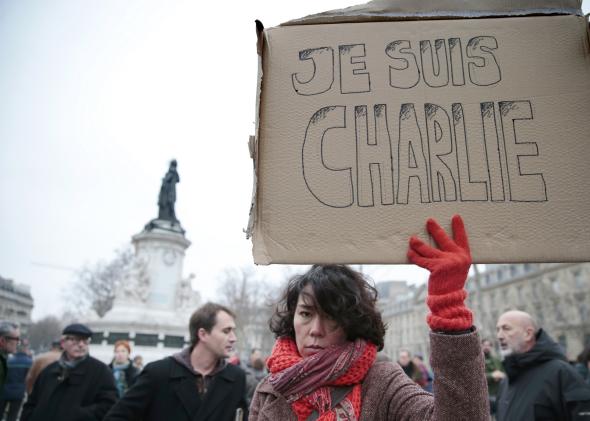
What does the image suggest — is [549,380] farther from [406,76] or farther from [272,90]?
[272,90]

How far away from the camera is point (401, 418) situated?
1498mm

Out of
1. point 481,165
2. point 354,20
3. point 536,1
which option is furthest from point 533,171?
point 354,20

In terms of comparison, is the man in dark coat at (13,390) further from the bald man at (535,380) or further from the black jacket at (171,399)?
the bald man at (535,380)

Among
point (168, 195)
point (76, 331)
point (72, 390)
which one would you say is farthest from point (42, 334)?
point (72, 390)

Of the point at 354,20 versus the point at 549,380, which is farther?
the point at 549,380

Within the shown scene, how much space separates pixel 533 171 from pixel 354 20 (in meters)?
0.92

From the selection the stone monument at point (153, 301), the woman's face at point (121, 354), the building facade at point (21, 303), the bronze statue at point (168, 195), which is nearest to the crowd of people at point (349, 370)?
the woman's face at point (121, 354)

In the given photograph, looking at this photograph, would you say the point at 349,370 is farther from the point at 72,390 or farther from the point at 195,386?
the point at 72,390

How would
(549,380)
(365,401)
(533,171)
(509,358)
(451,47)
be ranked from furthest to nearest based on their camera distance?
1. (509,358)
2. (549,380)
3. (451,47)
4. (365,401)
5. (533,171)

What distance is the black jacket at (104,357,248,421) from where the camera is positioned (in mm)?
3086

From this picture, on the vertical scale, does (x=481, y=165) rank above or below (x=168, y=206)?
below

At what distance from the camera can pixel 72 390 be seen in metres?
4.12

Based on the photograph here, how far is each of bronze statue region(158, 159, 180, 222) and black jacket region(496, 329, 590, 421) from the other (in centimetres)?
1893

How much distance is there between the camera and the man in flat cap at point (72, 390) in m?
3.98
